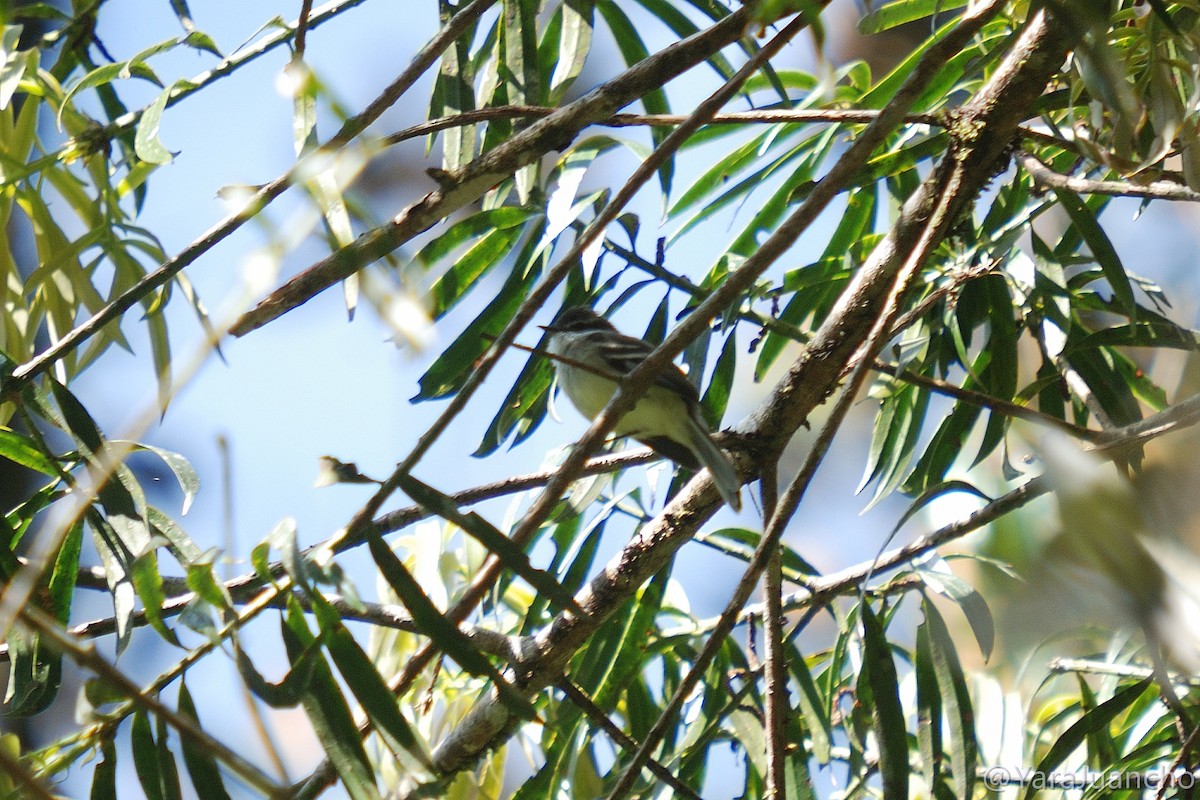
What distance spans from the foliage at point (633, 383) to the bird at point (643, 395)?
0.08m

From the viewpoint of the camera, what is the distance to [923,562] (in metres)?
1.99

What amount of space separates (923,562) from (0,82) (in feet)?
5.96

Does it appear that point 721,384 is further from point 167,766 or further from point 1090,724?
point 167,766

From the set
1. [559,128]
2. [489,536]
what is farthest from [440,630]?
[559,128]

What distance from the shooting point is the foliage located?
3.41ft

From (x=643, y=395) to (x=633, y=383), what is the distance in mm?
51

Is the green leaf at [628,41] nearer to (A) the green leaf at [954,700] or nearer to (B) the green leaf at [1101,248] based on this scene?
(B) the green leaf at [1101,248]

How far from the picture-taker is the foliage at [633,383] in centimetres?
104

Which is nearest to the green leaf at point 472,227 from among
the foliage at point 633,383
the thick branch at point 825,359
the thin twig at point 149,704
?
the foliage at point 633,383

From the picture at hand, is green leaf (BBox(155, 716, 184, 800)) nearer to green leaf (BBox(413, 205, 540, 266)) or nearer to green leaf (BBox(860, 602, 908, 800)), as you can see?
green leaf (BBox(413, 205, 540, 266))

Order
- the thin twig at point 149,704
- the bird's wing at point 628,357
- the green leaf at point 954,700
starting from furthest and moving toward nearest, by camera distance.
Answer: the bird's wing at point 628,357 < the green leaf at point 954,700 < the thin twig at point 149,704

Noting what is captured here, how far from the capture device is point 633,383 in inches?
40.5

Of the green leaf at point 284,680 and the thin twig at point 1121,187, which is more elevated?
the thin twig at point 1121,187

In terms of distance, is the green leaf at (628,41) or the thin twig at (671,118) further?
the green leaf at (628,41)
